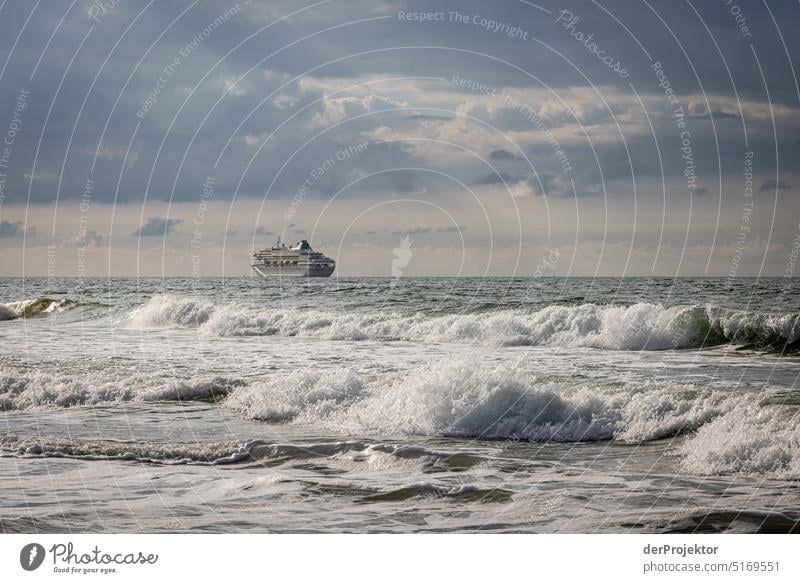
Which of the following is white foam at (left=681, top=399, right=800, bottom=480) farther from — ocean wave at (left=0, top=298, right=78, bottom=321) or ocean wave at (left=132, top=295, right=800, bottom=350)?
ocean wave at (left=0, top=298, right=78, bottom=321)

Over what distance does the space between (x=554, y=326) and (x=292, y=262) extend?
22161mm

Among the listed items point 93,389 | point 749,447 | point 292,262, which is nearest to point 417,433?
point 749,447

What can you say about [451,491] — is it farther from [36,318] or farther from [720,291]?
[36,318]

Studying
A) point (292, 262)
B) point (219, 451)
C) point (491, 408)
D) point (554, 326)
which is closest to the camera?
point (219, 451)

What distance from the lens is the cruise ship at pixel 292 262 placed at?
47.5 m

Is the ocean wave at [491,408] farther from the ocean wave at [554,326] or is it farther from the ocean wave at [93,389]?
the ocean wave at [554,326]

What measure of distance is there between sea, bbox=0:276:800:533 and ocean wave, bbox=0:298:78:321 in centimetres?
1486

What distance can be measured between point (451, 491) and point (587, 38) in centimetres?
1114

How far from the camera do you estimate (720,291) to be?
35656 millimetres

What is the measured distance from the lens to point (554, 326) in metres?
29.5
